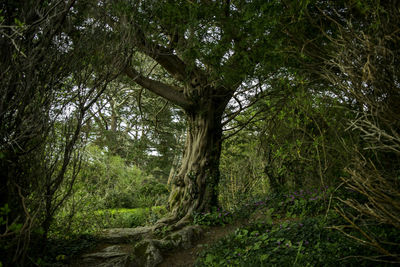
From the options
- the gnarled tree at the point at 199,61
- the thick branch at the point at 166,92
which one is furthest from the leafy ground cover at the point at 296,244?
the thick branch at the point at 166,92

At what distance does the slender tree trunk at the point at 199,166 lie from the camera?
6266mm

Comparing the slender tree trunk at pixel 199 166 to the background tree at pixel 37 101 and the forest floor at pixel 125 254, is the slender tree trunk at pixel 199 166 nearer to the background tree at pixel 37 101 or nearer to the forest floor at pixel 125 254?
the forest floor at pixel 125 254

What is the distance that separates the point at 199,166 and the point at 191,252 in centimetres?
233

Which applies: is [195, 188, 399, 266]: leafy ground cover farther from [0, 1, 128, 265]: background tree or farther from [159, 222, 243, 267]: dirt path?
[0, 1, 128, 265]: background tree

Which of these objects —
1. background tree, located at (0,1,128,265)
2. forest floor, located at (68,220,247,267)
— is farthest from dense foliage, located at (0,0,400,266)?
forest floor, located at (68,220,247,267)

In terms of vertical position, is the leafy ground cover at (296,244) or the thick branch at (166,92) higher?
the thick branch at (166,92)

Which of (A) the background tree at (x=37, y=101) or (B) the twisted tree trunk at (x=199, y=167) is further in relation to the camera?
(B) the twisted tree trunk at (x=199, y=167)

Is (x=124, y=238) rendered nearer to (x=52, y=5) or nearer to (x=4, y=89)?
(x=4, y=89)

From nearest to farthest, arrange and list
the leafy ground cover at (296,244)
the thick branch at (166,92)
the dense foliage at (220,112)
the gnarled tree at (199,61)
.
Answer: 1. the dense foliage at (220,112)
2. the leafy ground cover at (296,244)
3. the gnarled tree at (199,61)
4. the thick branch at (166,92)

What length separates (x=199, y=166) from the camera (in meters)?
6.50

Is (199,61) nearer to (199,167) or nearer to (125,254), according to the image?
(199,167)

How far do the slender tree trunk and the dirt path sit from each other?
0.90 m

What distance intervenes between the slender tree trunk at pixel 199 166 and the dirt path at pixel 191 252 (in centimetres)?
90

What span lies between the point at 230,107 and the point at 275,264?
561cm
